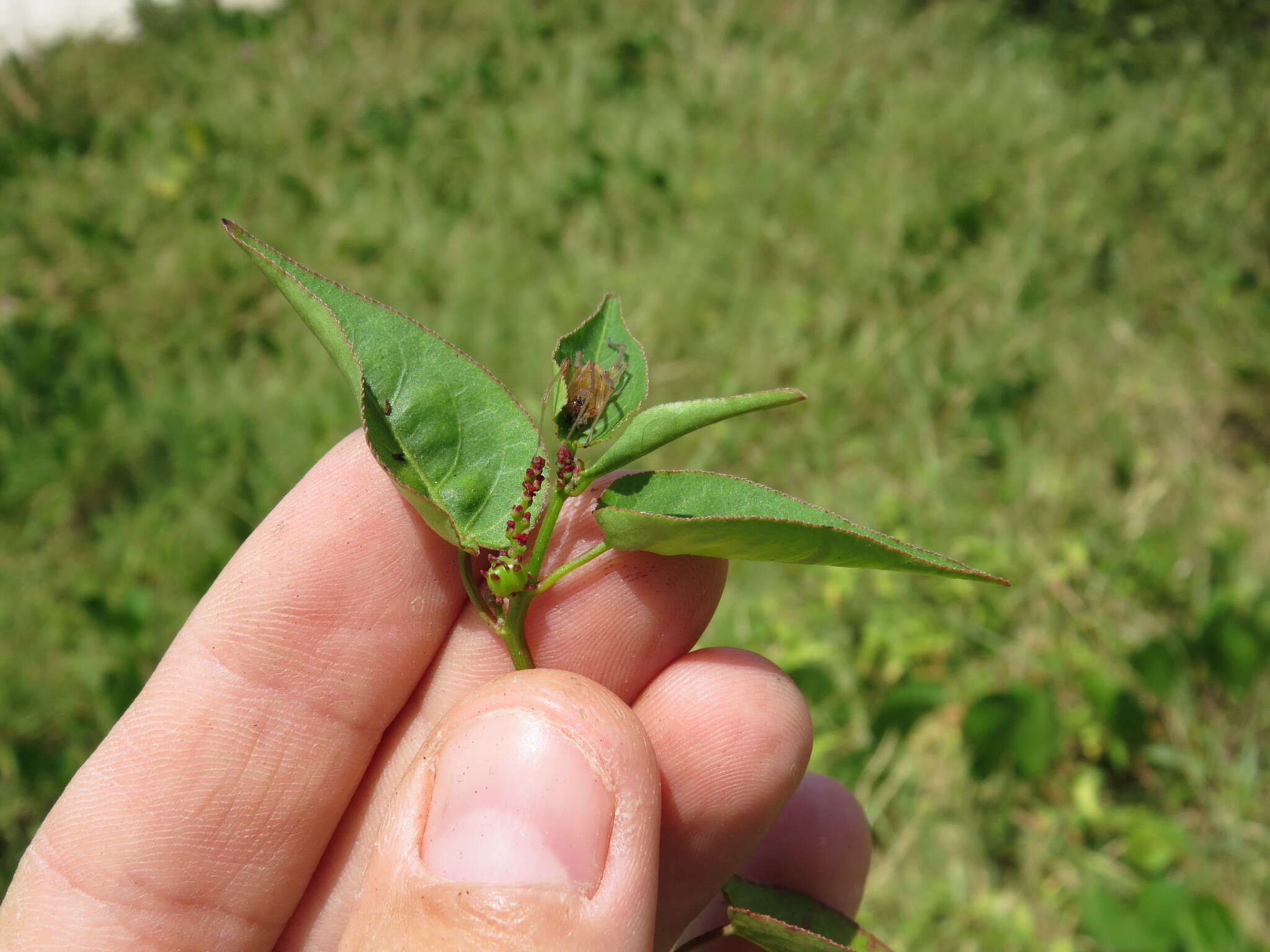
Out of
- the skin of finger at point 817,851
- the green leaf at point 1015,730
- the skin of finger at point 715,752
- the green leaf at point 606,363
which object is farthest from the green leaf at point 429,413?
the green leaf at point 1015,730

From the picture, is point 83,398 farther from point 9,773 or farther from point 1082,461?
point 1082,461

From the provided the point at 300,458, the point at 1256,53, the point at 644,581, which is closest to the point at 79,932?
the point at 644,581

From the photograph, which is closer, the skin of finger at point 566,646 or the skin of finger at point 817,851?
the skin of finger at point 566,646

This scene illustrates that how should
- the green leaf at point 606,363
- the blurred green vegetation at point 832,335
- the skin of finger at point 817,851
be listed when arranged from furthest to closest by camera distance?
the blurred green vegetation at point 832,335
the skin of finger at point 817,851
the green leaf at point 606,363

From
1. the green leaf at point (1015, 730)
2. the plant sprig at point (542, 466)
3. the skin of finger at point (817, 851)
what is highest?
the plant sprig at point (542, 466)

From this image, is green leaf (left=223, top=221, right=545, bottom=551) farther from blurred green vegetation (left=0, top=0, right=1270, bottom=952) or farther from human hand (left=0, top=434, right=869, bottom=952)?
blurred green vegetation (left=0, top=0, right=1270, bottom=952)

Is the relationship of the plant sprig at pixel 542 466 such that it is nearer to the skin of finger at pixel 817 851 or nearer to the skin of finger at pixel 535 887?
the skin of finger at pixel 535 887
